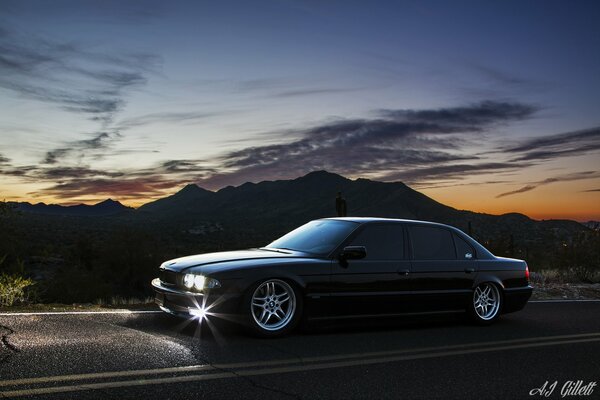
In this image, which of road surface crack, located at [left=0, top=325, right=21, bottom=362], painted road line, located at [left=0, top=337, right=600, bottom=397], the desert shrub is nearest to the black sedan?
painted road line, located at [left=0, top=337, right=600, bottom=397]

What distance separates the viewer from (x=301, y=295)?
7941 mm

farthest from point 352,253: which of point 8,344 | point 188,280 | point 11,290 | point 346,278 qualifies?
point 11,290

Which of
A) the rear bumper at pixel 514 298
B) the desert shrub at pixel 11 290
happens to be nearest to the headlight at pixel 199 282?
the desert shrub at pixel 11 290

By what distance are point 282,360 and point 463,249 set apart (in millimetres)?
4123

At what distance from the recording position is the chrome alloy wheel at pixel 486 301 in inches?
376

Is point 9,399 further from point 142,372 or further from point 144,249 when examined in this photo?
point 144,249

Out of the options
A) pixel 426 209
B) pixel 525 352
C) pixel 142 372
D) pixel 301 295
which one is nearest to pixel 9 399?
pixel 142 372

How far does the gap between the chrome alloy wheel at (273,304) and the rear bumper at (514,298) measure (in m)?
3.73

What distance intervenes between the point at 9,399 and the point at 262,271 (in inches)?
131

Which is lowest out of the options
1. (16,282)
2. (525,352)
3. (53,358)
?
(525,352)

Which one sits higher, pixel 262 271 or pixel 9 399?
pixel 262 271

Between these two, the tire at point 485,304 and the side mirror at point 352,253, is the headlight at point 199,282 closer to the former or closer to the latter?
the side mirror at point 352,253
